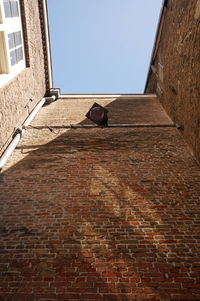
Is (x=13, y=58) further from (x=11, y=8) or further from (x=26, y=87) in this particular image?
(x=11, y=8)

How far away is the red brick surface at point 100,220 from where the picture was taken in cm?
344

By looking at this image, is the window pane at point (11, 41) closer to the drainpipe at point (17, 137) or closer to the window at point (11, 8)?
the window at point (11, 8)

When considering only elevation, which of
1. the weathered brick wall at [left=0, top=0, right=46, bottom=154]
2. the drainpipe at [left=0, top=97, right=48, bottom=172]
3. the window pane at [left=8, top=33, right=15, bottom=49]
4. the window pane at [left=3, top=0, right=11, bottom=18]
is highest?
the window pane at [left=3, top=0, right=11, bottom=18]

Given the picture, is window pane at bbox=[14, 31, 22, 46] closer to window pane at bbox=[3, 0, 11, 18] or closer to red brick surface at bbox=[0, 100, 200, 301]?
window pane at bbox=[3, 0, 11, 18]

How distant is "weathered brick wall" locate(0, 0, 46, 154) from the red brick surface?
792 millimetres

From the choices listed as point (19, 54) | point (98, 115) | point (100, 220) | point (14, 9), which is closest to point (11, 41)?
point (19, 54)

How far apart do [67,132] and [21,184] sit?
115 inches

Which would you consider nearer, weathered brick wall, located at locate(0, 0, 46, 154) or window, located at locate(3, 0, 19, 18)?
weathered brick wall, located at locate(0, 0, 46, 154)

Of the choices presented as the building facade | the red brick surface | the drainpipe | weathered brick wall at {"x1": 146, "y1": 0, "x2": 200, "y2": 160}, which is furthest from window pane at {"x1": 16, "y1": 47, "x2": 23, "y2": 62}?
weathered brick wall at {"x1": 146, "y1": 0, "x2": 200, "y2": 160}

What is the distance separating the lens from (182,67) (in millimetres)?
7520

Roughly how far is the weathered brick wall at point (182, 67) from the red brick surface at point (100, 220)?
0.78 m

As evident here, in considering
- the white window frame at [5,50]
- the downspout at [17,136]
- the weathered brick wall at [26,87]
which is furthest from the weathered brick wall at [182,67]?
the white window frame at [5,50]

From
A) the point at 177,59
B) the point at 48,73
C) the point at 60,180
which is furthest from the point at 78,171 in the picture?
the point at 48,73

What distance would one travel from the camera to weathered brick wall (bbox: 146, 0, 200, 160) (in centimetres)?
631
